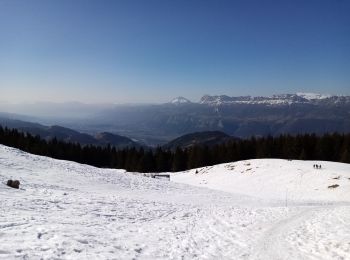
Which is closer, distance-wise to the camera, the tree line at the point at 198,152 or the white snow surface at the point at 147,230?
the white snow surface at the point at 147,230

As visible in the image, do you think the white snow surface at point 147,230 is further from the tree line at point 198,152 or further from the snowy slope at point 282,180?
the tree line at point 198,152

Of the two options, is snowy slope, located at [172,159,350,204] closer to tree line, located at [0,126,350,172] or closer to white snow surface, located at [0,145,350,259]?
white snow surface, located at [0,145,350,259]

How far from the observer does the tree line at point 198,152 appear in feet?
320

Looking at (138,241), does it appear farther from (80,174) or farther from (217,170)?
(217,170)

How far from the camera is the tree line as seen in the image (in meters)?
97.4

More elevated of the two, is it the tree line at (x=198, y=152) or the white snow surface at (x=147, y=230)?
the white snow surface at (x=147, y=230)

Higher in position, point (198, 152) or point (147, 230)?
point (147, 230)

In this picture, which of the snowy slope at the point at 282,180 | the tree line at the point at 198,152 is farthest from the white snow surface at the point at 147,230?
the tree line at the point at 198,152

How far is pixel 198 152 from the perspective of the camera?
107 metres

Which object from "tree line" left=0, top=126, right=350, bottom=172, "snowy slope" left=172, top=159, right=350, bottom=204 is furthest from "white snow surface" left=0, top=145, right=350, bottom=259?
"tree line" left=0, top=126, right=350, bottom=172

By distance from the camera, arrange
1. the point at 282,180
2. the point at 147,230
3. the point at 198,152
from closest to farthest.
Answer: the point at 147,230, the point at 282,180, the point at 198,152

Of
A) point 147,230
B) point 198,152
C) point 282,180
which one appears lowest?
point 198,152

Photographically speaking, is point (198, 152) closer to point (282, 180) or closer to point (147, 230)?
point (282, 180)

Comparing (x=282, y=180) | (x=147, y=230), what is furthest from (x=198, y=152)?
(x=147, y=230)
